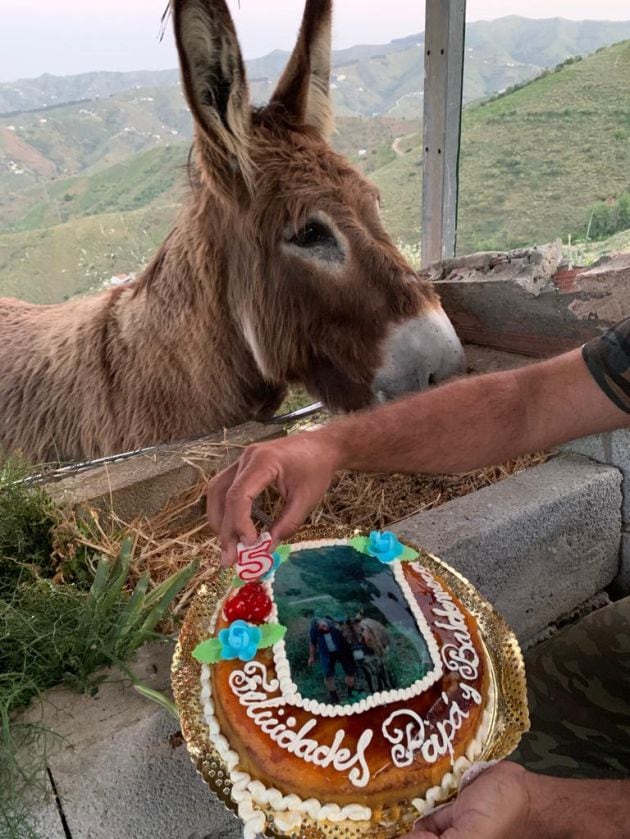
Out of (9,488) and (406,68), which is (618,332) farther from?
(406,68)

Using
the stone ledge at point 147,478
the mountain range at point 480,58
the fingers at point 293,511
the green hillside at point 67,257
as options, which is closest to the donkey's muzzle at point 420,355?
the stone ledge at point 147,478

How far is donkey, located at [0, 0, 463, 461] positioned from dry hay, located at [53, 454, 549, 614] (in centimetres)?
32

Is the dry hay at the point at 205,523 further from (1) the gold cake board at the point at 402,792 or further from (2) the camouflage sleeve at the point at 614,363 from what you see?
(2) the camouflage sleeve at the point at 614,363

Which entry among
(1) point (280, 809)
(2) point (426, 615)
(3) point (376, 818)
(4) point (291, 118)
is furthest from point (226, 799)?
(4) point (291, 118)

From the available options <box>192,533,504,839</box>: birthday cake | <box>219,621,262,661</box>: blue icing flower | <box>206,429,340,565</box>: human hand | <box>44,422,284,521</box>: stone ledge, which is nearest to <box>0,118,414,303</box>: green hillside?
<box>44,422,284,521</box>: stone ledge

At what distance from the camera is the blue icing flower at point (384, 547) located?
3.27 feet

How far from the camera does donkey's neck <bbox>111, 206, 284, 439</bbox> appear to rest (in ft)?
6.07

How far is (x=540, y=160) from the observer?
3.60m

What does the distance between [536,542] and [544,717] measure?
44cm

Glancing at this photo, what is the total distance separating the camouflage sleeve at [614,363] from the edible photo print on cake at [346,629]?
0.73 m

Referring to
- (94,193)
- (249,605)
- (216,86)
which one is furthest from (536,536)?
(94,193)

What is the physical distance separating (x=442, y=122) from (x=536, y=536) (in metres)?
2.40

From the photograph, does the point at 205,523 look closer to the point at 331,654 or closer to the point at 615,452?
the point at 331,654

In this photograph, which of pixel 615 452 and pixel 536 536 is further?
pixel 615 452
